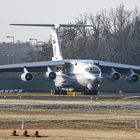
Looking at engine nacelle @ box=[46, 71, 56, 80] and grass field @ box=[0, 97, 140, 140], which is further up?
engine nacelle @ box=[46, 71, 56, 80]

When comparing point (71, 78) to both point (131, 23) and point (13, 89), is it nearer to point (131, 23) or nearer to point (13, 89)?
point (13, 89)

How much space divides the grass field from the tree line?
79469mm

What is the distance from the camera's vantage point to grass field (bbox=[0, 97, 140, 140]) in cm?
3158

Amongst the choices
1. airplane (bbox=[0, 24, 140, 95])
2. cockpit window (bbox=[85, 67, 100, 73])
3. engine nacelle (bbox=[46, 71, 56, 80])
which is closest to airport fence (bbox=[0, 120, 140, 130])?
airplane (bbox=[0, 24, 140, 95])

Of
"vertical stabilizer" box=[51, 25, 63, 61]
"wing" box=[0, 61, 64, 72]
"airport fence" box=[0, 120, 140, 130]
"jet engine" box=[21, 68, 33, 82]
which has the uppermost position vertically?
"vertical stabilizer" box=[51, 25, 63, 61]

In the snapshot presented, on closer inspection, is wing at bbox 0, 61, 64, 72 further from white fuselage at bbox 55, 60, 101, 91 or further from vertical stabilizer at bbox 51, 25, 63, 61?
vertical stabilizer at bbox 51, 25, 63, 61

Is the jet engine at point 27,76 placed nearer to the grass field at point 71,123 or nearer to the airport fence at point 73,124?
the grass field at point 71,123

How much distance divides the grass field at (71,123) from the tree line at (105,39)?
79469 mm

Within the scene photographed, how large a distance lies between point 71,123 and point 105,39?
104 m

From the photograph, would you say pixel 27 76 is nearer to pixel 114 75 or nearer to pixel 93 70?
pixel 93 70

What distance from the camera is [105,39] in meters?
141

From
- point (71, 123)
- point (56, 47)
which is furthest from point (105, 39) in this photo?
point (71, 123)

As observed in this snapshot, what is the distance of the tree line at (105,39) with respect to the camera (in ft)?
431

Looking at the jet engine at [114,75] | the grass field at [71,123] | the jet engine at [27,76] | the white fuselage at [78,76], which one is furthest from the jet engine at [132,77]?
the grass field at [71,123]
